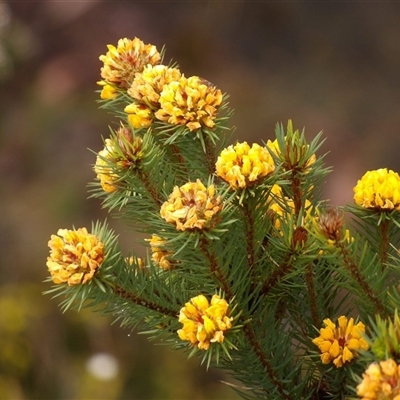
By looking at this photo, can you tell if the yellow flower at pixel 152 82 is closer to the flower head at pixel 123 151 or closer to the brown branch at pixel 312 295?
the flower head at pixel 123 151

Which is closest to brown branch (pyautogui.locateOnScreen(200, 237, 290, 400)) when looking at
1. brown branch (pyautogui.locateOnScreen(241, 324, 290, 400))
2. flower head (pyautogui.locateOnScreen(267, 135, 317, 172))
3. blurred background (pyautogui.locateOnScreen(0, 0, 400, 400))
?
brown branch (pyautogui.locateOnScreen(241, 324, 290, 400))

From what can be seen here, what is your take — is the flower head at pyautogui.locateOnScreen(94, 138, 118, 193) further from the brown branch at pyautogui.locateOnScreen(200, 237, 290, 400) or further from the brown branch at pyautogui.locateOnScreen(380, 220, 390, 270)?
the brown branch at pyautogui.locateOnScreen(380, 220, 390, 270)

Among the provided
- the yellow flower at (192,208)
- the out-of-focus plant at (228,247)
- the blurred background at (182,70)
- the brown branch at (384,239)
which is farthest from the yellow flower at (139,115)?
the blurred background at (182,70)

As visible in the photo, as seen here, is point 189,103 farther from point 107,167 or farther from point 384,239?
point 384,239

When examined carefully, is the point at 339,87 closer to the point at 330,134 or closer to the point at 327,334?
the point at 330,134

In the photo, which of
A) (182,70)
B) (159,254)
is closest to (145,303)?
(159,254)

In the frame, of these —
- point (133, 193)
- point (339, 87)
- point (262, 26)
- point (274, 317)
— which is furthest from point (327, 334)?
point (262, 26)
